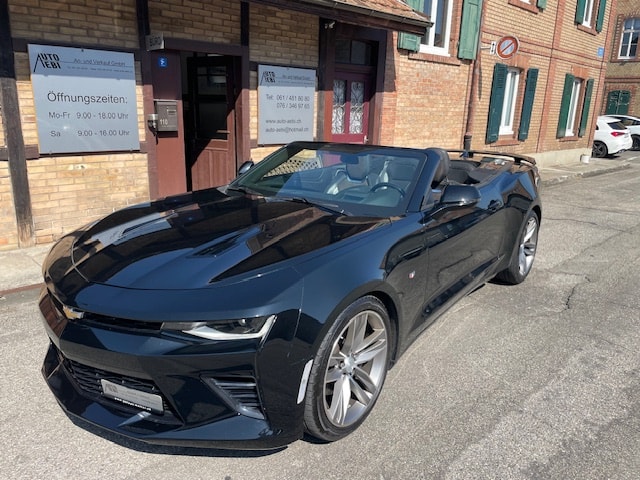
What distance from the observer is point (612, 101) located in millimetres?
30594

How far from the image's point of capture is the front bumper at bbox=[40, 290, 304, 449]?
2.12 metres

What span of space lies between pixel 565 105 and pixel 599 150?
5.14 meters

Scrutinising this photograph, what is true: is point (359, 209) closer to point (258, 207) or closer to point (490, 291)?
point (258, 207)

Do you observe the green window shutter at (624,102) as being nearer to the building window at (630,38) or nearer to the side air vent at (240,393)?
the building window at (630,38)

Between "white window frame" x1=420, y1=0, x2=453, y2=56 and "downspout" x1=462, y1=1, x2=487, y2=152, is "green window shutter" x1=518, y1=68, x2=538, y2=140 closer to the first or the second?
"downspout" x1=462, y1=1, x2=487, y2=152

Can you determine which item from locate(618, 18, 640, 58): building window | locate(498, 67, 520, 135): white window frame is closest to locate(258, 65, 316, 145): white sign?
locate(498, 67, 520, 135): white window frame

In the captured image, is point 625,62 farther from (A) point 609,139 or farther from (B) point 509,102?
(B) point 509,102

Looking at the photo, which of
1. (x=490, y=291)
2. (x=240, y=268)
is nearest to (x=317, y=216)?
(x=240, y=268)

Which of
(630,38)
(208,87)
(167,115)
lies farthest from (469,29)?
(630,38)

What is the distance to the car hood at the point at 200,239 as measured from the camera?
2.37 metres

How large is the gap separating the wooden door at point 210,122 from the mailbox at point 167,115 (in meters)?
1.06

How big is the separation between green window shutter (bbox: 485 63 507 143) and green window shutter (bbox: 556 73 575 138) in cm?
416

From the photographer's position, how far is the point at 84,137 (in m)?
6.09

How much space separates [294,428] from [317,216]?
126 cm
